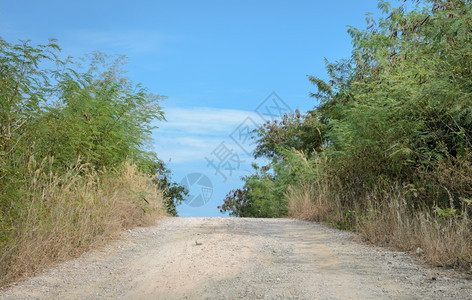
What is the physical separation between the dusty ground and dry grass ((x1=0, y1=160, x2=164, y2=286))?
29 centimetres

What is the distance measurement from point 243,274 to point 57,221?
10.9ft

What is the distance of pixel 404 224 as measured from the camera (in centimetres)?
846

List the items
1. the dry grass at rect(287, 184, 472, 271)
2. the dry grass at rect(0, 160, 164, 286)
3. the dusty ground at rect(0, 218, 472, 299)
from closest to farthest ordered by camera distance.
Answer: the dusty ground at rect(0, 218, 472, 299)
the dry grass at rect(0, 160, 164, 286)
the dry grass at rect(287, 184, 472, 271)

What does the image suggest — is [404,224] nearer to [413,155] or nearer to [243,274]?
[413,155]

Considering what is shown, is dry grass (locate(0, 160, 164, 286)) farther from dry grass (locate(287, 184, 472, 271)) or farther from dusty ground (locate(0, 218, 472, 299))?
dry grass (locate(287, 184, 472, 271))

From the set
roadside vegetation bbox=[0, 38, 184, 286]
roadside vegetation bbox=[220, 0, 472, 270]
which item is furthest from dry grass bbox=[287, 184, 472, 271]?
roadside vegetation bbox=[0, 38, 184, 286]

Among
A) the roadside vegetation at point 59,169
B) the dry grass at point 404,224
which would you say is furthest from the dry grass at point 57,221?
the dry grass at point 404,224

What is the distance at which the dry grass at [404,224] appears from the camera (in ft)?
22.2

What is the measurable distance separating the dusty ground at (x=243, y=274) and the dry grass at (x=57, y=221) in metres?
0.29

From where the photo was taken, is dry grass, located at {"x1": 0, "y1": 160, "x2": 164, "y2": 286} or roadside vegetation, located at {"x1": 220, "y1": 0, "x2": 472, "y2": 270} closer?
dry grass, located at {"x1": 0, "y1": 160, "x2": 164, "y2": 286}

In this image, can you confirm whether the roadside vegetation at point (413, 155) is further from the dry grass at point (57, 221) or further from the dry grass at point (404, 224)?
the dry grass at point (57, 221)

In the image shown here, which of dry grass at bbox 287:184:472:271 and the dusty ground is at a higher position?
dry grass at bbox 287:184:472:271

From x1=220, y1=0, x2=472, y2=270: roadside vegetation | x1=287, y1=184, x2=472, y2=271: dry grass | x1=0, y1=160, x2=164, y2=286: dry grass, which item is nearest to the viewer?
x1=0, y1=160, x2=164, y2=286: dry grass

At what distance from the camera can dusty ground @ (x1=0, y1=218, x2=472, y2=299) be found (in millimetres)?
5414
